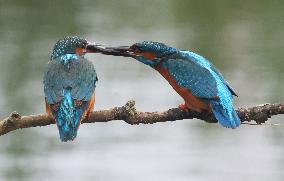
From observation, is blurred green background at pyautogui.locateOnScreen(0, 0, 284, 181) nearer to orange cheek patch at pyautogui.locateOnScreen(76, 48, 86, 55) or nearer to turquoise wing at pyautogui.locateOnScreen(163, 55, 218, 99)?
orange cheek patch at pyautogui.locateOnScreen(76, 48, 86, 55)

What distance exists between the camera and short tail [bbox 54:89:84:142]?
18.5ft

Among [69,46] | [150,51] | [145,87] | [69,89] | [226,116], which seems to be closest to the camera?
[226,116]

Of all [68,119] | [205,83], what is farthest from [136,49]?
[68,119]

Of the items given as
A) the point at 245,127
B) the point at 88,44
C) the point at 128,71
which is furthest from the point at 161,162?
the point at 88,44

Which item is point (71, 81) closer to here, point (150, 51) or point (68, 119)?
point (68, 119)

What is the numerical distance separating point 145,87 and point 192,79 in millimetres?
7703

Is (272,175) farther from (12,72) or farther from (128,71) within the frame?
(12,72)

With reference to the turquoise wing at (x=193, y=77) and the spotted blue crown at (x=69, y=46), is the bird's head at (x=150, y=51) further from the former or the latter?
the spotted blue crown at (x=69, y=46)

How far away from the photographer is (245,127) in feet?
42.0

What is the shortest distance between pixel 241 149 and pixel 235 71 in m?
2.38

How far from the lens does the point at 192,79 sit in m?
6.02

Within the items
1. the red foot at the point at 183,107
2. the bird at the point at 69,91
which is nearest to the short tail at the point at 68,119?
the bird at the point at 69,91

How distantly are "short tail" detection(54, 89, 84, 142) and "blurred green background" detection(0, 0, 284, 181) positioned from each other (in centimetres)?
551

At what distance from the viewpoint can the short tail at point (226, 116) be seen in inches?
221
